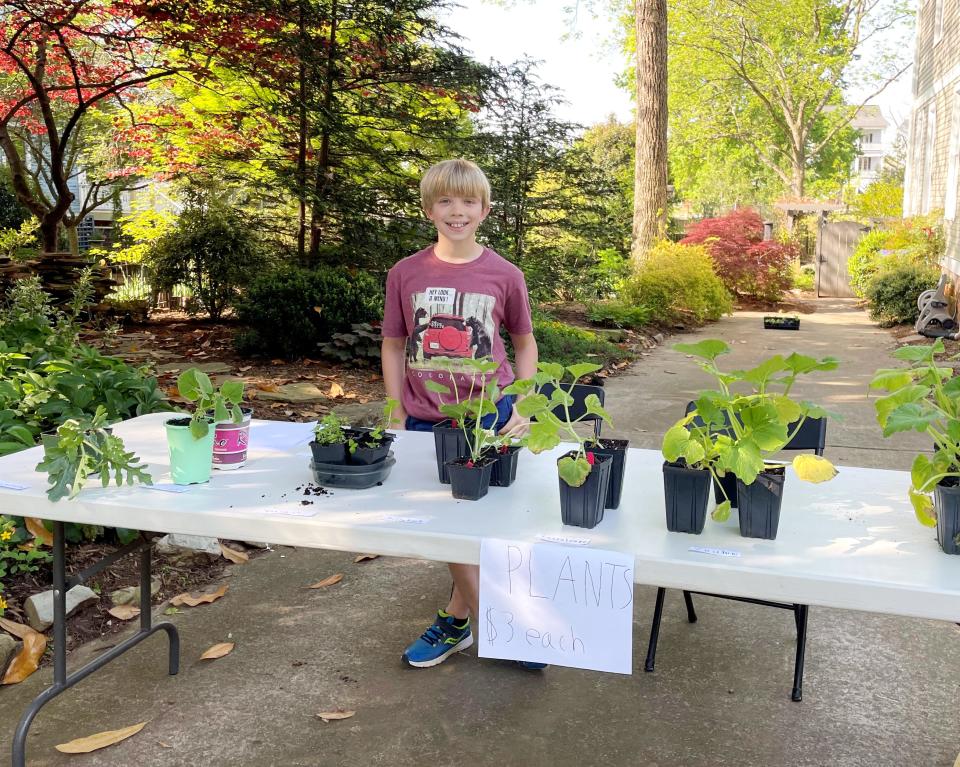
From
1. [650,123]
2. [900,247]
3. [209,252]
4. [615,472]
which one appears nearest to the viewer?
[615,472]

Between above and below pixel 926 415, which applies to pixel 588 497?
below

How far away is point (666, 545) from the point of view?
5.71 ft

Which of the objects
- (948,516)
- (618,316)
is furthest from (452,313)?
(618,316)

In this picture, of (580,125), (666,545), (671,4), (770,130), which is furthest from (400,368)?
(770,130)

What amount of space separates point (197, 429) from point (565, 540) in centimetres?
95

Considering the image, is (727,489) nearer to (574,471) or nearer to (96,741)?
(574,471)


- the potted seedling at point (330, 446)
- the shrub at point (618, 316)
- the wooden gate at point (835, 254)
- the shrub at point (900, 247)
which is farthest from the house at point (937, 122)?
the potted seedling at point (330, 446)

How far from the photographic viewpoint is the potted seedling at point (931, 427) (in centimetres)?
168

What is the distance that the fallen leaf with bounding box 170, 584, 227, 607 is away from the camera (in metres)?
3.46

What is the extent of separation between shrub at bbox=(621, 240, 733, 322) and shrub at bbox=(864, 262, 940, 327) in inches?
90.4

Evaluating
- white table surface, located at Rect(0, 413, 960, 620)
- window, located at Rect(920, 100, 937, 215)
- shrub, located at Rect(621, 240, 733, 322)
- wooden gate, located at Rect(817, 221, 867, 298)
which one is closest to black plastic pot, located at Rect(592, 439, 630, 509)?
white table surface, located at Rect(0, 413, 960, 620)

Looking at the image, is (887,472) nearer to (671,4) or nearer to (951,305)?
(951,305)

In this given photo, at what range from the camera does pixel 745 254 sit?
631 inches

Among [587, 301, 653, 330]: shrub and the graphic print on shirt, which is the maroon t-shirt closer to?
the graphic print on shirt
